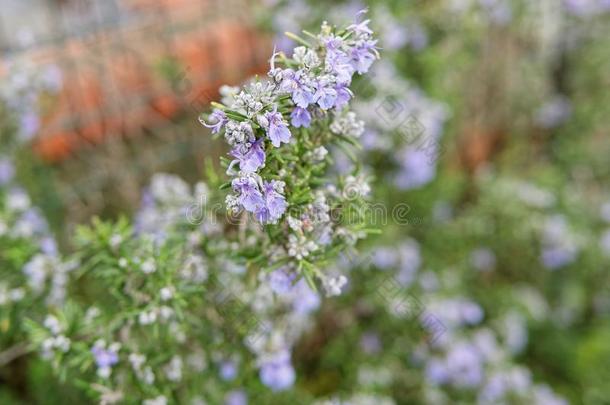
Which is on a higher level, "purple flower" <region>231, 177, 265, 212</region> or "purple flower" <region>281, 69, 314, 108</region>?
"purple flower" <region>281, 69, 314, 108</region>

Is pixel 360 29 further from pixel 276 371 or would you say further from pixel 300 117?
pixel 276 371

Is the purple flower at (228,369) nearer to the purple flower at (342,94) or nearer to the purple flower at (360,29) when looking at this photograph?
the purple flower at (342,94)

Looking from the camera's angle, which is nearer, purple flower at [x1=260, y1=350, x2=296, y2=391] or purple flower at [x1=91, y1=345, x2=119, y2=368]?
purple flower at [x1=91, y1=345, x2=119, y2=368]

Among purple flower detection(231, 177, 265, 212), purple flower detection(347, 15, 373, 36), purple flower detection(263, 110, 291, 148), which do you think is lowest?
purple flower detection(231, 177, 265, 212)

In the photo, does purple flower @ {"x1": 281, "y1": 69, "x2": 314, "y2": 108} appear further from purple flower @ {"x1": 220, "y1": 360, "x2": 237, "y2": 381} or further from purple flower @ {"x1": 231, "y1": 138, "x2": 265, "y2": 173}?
purple flower @ {"x1": 220, "y1": 360, "x2": 237, "y2": 381}

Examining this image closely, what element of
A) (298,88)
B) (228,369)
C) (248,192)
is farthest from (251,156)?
(228,369)

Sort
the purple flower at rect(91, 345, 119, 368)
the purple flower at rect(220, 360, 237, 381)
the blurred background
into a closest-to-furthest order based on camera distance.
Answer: the purple flower at rect(91, 345, 119, 368) → the purple flower at rect(220, 360, 237, 381) → the blurred background

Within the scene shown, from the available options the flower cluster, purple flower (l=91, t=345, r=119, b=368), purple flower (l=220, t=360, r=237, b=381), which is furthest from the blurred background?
purple flower (l=91, t=345, r=119, b=368)
